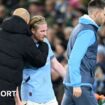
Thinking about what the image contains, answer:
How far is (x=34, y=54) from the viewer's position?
25.5ft

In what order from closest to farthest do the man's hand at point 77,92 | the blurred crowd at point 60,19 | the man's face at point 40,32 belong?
the man's hand at point 77,92 → the man's face at point 40,32 → the blurred crowd at point 60,19

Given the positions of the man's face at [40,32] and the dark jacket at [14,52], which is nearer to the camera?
the dark jacket at [14,52]

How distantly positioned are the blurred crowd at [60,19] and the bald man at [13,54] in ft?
12.3

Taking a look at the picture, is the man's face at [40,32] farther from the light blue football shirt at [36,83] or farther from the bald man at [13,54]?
the light blue football shirt at [36,83]

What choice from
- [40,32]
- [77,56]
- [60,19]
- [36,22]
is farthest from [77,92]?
[60,19]

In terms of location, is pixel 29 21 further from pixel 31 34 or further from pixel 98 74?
pixel 98 74

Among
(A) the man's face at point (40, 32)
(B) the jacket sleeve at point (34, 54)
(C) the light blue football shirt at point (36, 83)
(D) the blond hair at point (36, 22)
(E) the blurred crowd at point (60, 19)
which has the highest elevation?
(D) the blond hair at point (36, 22)

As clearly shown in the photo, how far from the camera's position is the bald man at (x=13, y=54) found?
775 cm

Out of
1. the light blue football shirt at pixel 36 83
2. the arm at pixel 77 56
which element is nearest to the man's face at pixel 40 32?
the light blue football shirt at pixel 36 83

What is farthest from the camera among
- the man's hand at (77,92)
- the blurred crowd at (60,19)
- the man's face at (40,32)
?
the blurred crowd at (60,19)

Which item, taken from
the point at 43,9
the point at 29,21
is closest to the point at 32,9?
the point at 43,9

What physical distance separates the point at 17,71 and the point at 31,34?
46 cm

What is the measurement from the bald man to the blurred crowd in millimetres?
3736

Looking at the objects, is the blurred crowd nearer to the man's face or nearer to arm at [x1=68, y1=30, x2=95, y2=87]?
the man's face
